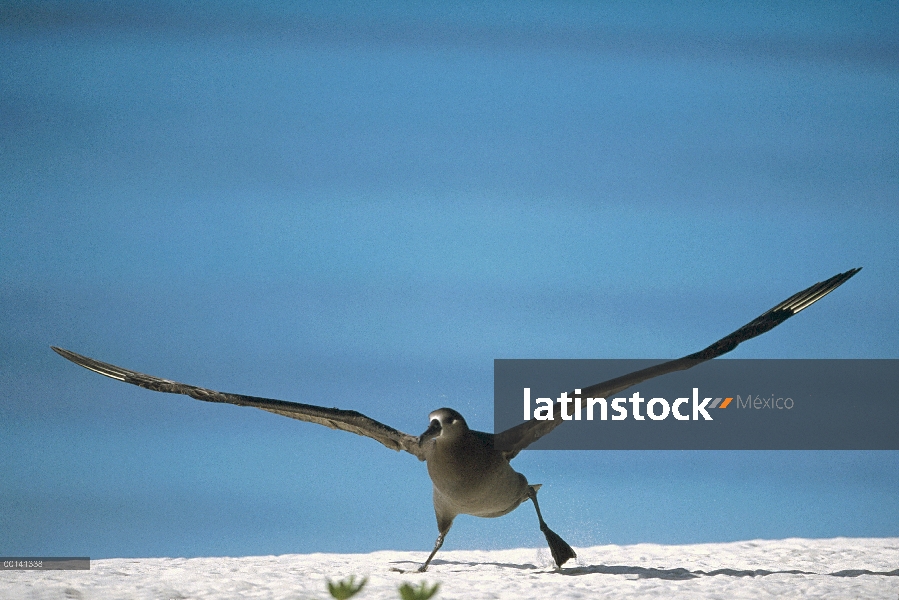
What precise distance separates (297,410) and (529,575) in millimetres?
2687

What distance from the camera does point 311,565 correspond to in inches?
403

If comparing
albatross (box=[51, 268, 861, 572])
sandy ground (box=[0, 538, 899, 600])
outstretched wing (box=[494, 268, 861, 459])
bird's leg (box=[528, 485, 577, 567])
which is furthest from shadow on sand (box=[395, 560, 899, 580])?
outstretched wing (box=[494, 268, 861, 459])

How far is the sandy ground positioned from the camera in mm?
7551

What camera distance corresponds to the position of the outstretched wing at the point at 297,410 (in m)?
8.81

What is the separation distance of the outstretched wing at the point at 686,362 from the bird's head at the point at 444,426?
1.98 ft

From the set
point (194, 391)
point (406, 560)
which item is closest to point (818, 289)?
point (406, 560)

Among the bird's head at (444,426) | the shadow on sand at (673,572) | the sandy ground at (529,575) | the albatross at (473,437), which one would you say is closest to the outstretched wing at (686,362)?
the albatross at (473,437)

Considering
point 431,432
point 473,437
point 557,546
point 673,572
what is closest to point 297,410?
point 431,432

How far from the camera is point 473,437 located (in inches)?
335

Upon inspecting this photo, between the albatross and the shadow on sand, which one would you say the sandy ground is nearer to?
the shadow on sand

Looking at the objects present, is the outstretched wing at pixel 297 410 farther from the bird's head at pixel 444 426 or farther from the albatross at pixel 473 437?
the bird's head at pixel 444 426

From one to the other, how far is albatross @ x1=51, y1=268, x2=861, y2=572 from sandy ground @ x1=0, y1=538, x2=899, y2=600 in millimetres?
651

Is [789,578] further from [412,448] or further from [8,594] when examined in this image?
[8,594]

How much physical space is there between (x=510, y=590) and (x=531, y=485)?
188cm
